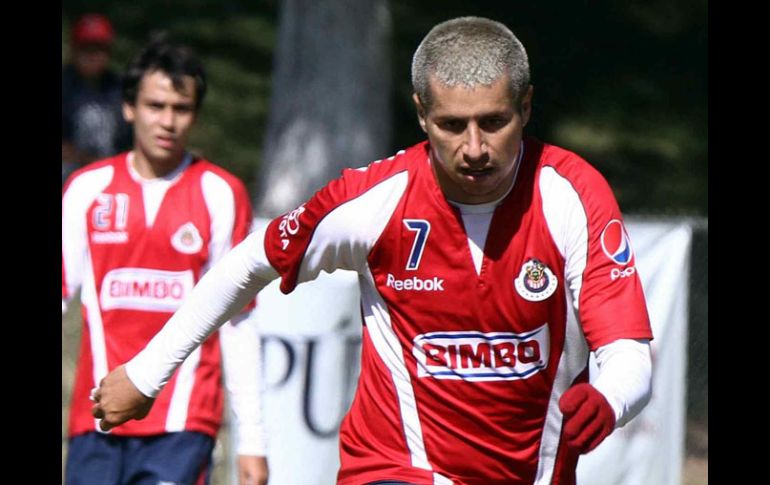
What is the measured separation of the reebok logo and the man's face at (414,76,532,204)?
32cm

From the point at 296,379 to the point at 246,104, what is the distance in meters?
9.10

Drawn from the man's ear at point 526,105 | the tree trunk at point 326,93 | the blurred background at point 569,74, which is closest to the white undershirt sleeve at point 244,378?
the man's ear at point 526,105

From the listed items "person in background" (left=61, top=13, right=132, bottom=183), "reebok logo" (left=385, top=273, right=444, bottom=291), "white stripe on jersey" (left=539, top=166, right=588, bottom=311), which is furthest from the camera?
"person in background" (left=61, top=13, right=132, bottom=183)

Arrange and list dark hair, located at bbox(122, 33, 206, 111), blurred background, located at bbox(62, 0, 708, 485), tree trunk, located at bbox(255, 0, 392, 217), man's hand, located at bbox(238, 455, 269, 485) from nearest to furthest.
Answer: man's hand, located at bbox(238, 455, 269, 485) < dark hair, located at bbox(122, 33, 206, 111) < tree trunk, located at bbox(255, 0, 392, 217) < blurred background, located at bbox(62, 0, 708, 485)

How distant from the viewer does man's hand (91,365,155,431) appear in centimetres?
488

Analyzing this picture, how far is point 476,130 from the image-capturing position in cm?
444

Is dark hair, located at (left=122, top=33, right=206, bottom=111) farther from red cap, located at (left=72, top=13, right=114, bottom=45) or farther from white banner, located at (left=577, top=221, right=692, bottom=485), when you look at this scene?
red cap, located at (left=72, top=13, right=114, bottom=45)

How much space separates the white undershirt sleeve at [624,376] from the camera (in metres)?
4.14

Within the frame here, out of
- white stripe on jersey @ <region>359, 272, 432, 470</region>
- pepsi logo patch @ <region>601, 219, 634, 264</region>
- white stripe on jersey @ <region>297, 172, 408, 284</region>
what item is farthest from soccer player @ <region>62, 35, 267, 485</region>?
pepsi logo patch @ <region>601, 219, 634, 264</region>

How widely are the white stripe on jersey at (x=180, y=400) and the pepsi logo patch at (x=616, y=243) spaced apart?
2.21 meters

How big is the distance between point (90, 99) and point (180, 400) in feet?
17.8

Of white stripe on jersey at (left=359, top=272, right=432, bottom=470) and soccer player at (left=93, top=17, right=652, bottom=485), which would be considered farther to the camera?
white stripe on jersey at (left=359, top=272, right=432, bottom=470)

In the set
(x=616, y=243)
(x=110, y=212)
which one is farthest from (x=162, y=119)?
(x=616, y=243)
